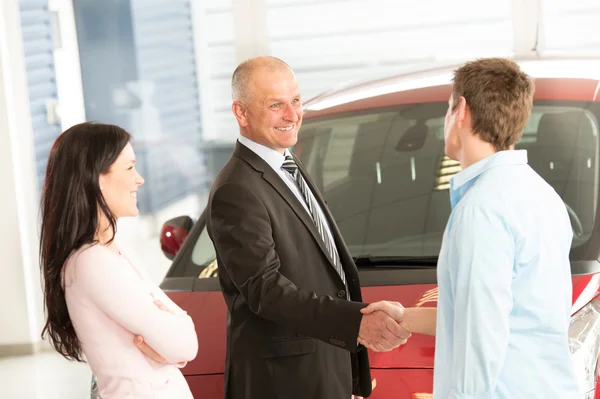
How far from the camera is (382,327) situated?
7.38ft

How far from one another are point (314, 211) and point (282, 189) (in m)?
0.13

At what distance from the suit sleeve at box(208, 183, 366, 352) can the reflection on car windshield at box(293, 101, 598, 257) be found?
0.77m

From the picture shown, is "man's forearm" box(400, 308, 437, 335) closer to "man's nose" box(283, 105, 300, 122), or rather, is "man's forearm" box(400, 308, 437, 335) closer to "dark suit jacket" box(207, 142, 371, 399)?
"dark suit jacket" box(207, 142, 371, 399)

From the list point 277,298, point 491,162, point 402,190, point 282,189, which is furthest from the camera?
point 402,190

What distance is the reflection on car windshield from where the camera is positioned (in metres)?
3.05

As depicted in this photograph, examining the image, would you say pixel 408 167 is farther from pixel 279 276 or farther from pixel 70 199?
pixel 70 199

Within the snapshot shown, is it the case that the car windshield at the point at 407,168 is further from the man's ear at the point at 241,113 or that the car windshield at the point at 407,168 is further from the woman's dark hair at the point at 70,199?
the woman's dark hair at the point at 70,199

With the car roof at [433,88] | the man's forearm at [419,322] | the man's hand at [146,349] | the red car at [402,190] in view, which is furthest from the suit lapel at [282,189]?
the car roof at [433,88]

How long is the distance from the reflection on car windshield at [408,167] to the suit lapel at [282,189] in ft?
2.28

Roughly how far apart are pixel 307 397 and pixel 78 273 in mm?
724

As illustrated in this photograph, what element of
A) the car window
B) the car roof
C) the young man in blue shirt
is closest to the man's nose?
the young man in blue shirt

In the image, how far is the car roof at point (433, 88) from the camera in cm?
322

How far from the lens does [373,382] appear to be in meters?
2.39

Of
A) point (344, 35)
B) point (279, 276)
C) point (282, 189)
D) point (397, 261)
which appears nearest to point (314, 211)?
point (282, 189)
